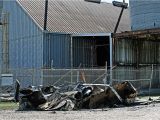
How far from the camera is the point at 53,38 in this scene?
38.9 meters

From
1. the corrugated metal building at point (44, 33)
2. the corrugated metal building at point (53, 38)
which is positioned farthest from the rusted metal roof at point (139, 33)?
the corrugated metal building at point (44, 33)

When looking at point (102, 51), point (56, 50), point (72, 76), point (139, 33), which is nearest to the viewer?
point (72, 76)

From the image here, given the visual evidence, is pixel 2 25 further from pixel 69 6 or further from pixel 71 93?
pixel 71 93

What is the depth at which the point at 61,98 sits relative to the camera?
22.6m

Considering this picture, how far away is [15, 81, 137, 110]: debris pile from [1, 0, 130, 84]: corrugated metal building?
13.4m

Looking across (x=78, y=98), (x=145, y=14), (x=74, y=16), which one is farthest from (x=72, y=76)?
(x=78, y=98)

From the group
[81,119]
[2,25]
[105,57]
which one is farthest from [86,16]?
[81,119]

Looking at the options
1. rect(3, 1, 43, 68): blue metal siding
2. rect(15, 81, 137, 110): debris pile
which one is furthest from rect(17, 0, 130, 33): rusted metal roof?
rect(15, 81, 137, 110): debris pile

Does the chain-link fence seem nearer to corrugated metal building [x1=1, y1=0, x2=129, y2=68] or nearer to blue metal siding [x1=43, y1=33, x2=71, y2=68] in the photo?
corrugated metal building [x1=1, y1=0, x2=129, y2=68]

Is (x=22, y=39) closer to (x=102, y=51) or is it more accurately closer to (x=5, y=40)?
(x=5, y=40)

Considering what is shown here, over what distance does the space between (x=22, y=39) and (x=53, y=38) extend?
10.3ft

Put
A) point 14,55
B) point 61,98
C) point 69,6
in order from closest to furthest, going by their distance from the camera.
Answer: point 61,98
point 14,55
point 69,6

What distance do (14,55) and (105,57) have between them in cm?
869

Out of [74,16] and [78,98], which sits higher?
[74,16]
